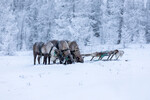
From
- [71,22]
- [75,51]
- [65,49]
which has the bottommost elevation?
[75,51]

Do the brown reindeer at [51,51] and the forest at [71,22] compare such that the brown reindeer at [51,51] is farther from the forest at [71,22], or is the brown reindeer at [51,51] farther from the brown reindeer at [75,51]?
the forest at [71,22]

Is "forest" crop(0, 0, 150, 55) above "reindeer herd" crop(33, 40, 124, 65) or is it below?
above

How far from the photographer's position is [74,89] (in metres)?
5.27

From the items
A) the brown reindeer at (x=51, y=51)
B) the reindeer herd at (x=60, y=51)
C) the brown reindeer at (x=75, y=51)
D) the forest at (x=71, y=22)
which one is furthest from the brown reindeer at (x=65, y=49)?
the forest at (x=71, y=22)

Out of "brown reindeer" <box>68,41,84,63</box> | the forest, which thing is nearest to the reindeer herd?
"brown reindeer" <box>68,41,84,63</box>

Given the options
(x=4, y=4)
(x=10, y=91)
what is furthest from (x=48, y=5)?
(x=10, y=91)

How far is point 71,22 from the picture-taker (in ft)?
75.2

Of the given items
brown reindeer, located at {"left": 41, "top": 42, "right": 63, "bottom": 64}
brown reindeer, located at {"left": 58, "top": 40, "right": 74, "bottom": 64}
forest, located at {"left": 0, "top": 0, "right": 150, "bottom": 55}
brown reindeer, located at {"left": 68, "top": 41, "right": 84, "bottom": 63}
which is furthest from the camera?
forest, located at {"left": 0, "top": 0, "right": 150, "bottom": 55}

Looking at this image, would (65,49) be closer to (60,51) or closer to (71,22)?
(60,51)

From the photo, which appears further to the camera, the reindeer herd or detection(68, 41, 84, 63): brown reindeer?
detection(68, 41, 84, 63): brown reindeer

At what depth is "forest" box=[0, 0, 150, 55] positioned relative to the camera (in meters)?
22.1

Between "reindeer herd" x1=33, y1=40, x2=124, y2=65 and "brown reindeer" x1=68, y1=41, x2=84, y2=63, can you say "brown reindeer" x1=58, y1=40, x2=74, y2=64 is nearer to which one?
"reindeer herd" x1=33, y1=40, x2=124, y2=65

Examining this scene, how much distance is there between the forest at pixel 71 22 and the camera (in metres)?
22.1

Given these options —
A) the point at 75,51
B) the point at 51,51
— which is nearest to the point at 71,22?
the point at 75,51
